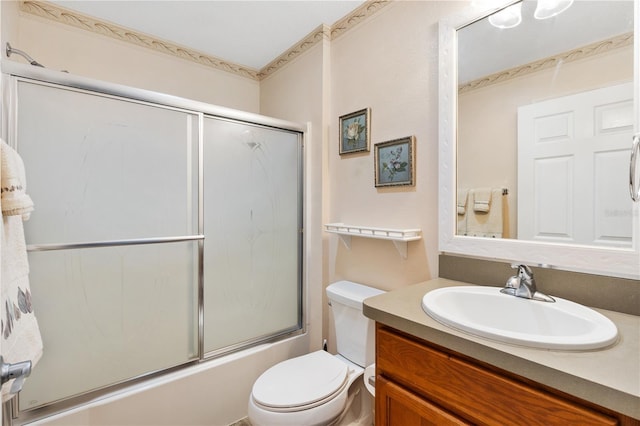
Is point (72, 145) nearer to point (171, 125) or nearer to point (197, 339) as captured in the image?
point (171, 125)

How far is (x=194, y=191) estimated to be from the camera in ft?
5.30

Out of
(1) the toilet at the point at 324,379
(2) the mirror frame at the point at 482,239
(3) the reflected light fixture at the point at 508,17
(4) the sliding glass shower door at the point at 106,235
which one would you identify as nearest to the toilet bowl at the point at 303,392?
(1) the toilet at the point at 324,379

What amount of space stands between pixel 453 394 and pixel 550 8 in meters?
1.36

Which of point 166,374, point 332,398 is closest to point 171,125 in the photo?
point 166,374

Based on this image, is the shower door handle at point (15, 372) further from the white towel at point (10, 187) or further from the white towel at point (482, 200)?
the white towel at point (482, 200)

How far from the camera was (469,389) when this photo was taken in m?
0.76

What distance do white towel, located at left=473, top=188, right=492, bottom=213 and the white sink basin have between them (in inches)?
12.8

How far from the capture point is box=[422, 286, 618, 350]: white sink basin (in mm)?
697

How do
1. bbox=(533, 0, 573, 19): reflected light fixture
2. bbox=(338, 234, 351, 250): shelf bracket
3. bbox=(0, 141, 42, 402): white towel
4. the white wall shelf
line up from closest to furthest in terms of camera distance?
bbox=(0, 141, 42, 402): white towel, bbox=(533, 0, 573, 19): reflected light fixture, the white wall shelf, bbox=(338, 234, 351, 250): shelf bracket

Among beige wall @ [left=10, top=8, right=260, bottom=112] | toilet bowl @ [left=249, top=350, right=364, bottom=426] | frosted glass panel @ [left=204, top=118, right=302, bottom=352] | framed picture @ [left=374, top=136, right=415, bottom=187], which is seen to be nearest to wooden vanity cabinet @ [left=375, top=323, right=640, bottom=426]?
toilet bowl @ [left=249, top=350, right=364, bottom=426]

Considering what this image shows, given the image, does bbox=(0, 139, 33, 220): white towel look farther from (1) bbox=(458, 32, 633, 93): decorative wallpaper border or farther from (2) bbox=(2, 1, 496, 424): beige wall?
(1) bbox=(458, 32, 633, 93): decorative wallpaper border

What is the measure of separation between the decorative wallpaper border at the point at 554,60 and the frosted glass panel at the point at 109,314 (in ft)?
5.32

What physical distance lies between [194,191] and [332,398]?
1241 mm

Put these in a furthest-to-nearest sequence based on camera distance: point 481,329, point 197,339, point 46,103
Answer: point 197,339 → point 46,103 → point 481,329
